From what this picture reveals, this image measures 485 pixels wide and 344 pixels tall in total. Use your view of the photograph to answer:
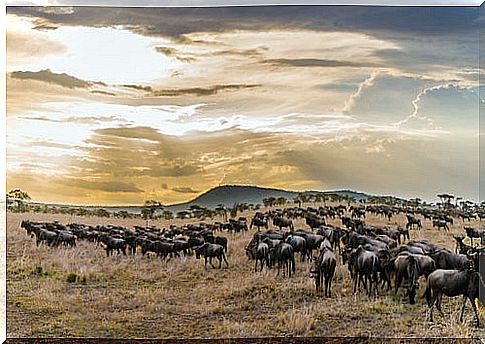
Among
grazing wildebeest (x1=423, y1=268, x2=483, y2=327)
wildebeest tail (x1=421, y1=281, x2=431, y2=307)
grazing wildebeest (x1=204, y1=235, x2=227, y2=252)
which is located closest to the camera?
grazing wildebeest (x1=423, y1=268, x2=483, y2=327)

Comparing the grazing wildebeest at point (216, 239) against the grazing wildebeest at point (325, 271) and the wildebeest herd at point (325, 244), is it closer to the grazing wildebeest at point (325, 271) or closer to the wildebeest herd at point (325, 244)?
the wildebeest herd at point (325, 244)

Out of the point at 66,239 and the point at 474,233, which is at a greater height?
the point at 474,233

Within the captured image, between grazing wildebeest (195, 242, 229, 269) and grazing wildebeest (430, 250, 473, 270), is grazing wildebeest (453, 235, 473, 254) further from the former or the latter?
grazing wildebeest (195, 242, 229, 269)

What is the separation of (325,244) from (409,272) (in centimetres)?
77

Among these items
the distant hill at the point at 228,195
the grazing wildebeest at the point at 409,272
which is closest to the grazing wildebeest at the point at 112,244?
the distant hill at the point at 228,195

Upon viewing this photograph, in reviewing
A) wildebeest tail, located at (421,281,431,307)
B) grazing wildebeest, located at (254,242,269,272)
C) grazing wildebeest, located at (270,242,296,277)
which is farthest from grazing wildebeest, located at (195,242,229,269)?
wildebeest tail, located at (421,281,431,307)

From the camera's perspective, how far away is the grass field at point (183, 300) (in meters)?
8.00

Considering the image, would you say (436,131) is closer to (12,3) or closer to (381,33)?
(381,33)

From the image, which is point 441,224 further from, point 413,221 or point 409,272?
point 409,272

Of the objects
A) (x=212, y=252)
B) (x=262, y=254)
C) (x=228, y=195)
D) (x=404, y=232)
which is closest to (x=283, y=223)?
(x=262, y=254)

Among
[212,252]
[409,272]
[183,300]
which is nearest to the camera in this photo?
[409,272]

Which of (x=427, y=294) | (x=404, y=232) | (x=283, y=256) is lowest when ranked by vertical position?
(x=427, y=294)

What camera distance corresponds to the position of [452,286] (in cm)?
784

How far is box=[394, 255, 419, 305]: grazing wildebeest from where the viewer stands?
7957 millimetres
